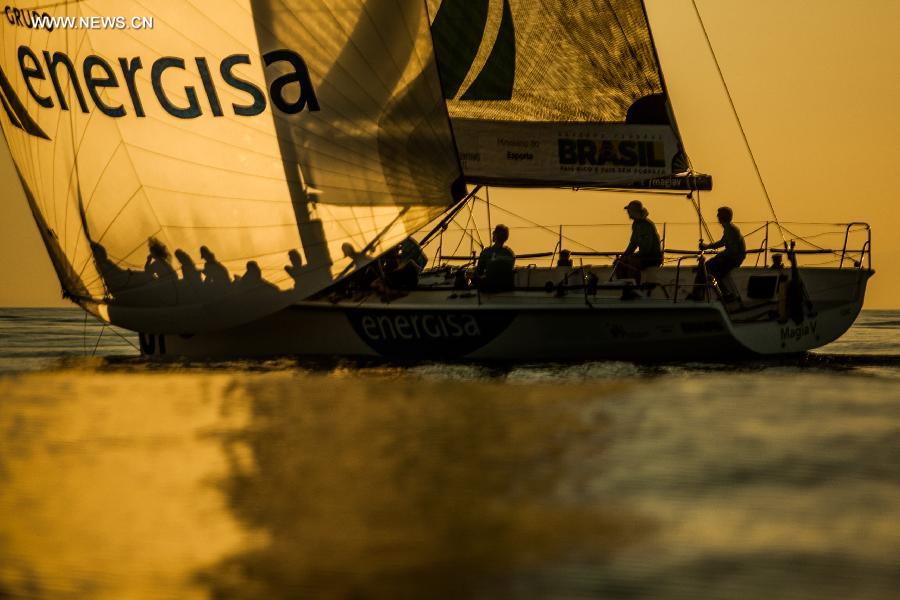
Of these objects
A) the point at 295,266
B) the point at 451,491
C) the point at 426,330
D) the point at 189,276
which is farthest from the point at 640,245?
the point at 451,491

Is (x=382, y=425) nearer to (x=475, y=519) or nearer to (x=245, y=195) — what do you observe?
(x=475, y=519)

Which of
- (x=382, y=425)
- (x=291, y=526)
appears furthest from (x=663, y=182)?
(x=291, y=526)

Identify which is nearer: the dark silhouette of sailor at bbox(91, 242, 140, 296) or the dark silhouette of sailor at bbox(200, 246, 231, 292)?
the dark silhouette of sailor at bbox(200, 246, 231, 292)

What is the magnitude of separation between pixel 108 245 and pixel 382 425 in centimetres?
835

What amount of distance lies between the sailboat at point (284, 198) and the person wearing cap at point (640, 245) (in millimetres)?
233

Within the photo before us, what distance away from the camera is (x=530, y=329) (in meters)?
19.1

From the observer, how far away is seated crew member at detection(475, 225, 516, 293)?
65.0 ft

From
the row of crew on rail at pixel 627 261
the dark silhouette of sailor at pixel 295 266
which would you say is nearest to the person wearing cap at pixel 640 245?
the row of crew on rail at pixel 627 261

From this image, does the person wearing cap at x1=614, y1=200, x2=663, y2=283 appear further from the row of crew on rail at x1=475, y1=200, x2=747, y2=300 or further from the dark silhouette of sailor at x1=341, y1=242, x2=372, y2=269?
the dark silhouette of sailor at x1=341, y1=242, x2=372, y2=269

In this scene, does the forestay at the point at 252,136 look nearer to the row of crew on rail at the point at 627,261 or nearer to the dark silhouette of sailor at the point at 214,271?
the dark silhouette of sailor at the point at 214,271

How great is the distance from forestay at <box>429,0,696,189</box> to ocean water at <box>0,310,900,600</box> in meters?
5.96

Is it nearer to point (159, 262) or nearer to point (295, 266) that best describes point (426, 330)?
point (295, 266)

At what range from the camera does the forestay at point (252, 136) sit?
60.7 ft

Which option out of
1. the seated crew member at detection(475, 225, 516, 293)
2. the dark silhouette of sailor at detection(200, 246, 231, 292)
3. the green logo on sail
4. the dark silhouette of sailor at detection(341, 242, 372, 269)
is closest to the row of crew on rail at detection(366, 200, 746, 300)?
the seated crew member at detection(475, 225, 516, 293)
